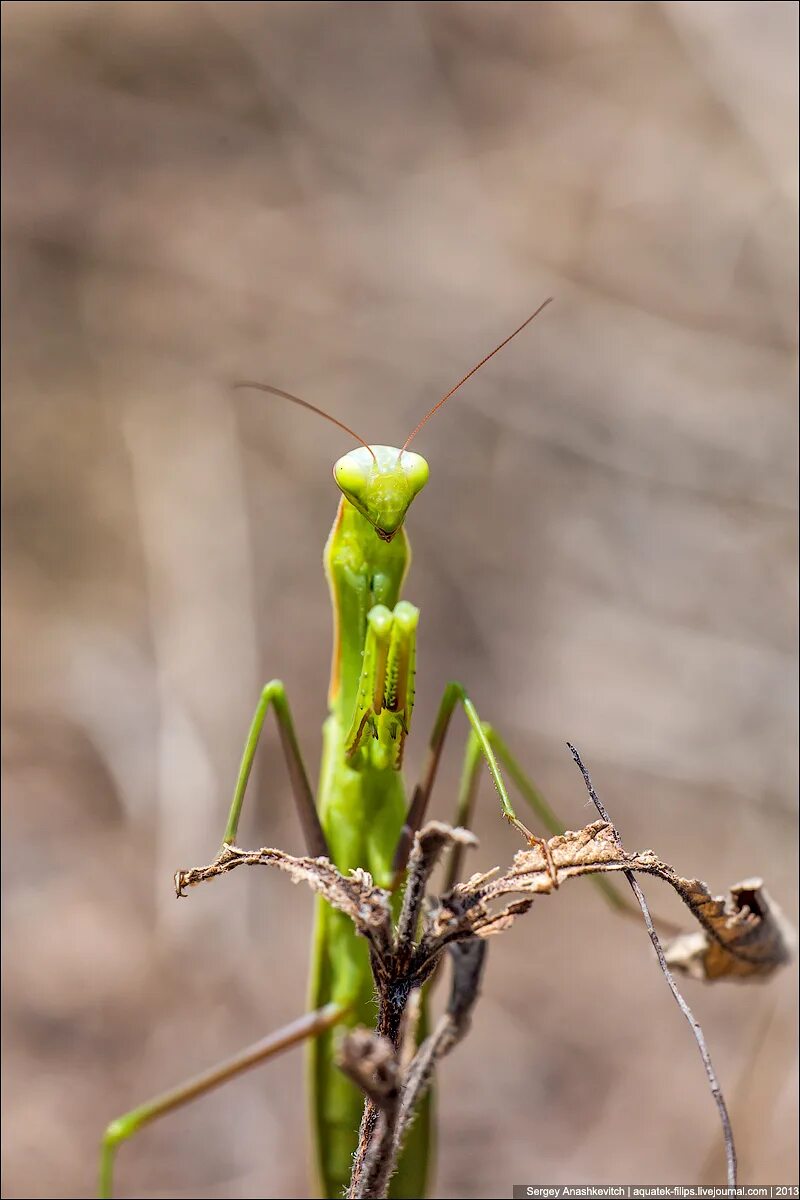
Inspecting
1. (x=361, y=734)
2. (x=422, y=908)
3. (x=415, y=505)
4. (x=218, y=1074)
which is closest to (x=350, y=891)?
(x=422, y=908)

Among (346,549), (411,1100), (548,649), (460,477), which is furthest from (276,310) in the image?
(411,1100)

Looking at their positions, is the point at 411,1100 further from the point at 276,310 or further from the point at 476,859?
the point at 276,310

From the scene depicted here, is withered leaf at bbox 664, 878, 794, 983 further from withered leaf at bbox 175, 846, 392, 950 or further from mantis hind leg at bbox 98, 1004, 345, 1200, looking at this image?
mantis hind leg at bbox 98, 1004, 345, 1200

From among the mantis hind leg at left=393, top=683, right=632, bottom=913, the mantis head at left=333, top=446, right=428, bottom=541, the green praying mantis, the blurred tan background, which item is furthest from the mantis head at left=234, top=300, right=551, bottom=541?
the blurred tan background

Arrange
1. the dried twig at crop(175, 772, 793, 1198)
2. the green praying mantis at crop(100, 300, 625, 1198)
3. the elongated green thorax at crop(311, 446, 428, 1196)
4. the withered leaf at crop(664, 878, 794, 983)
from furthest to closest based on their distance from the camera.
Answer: the green praying mantis at crop(100, 300, 625, 1198)
the elongated green thorax at crop(311, 446, 428, 1196)
the withered leaf at crop(664, 878, 794, 983)
the dried twig at crop(175, 772, 793, 1198)

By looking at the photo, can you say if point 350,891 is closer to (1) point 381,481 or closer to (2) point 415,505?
(1) point 381,481

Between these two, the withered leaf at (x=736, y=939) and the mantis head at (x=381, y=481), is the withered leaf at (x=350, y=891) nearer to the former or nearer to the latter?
the withered leaf at (x=736, y=939)
